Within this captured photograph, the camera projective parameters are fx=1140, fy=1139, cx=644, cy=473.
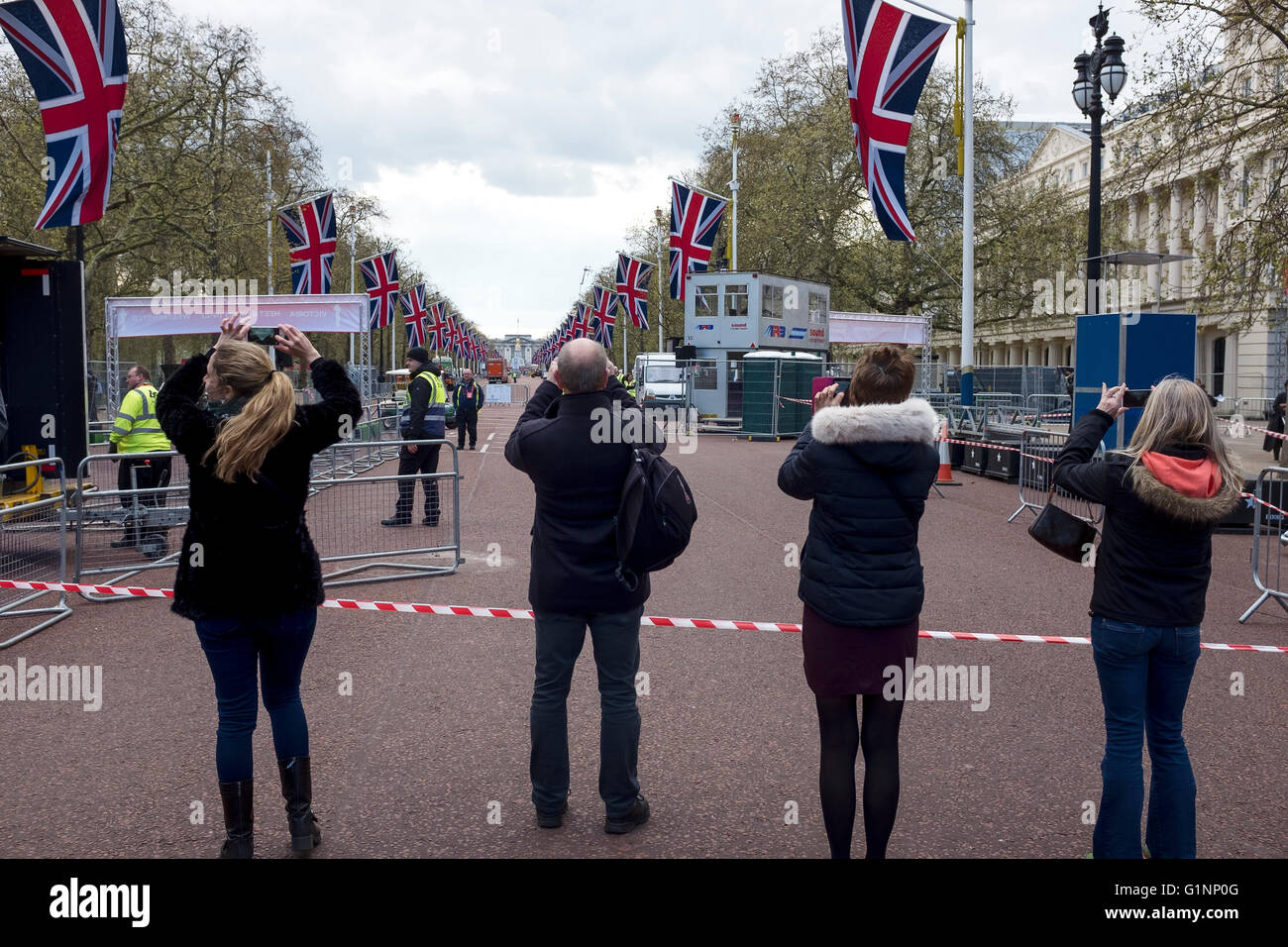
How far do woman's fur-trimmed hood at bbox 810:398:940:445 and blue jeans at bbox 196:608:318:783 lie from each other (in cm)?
190

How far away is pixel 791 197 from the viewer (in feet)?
139

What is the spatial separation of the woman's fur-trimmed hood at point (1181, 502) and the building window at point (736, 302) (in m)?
31.8

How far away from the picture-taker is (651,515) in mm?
4277

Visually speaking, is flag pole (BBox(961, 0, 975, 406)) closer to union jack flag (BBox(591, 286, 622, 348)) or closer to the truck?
the truck

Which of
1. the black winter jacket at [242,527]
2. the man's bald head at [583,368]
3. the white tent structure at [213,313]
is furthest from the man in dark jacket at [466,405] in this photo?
the black winter jacket at [242,527]

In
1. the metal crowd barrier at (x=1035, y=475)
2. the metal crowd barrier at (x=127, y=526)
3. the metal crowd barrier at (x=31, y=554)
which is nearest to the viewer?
the metal crowd barrier at (x=31, y=554)

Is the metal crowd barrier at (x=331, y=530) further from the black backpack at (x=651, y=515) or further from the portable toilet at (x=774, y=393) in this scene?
the portable toilet at (x=774, y=393)

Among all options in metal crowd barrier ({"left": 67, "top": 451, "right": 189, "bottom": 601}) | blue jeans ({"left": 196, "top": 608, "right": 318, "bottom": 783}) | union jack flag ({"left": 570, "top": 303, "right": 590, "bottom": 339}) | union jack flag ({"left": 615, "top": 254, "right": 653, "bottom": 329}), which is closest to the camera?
blue jeans ({"left": 196, "top": 608, "right": 318, "bottom": 783})

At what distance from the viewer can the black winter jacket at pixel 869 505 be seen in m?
Result: 3.84

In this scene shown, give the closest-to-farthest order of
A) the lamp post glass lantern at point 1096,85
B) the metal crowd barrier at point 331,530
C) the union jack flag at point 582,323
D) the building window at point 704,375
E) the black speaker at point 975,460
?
the metal crowd barrier at point 331,530 < the lamp post glass lantern at point 1096,85 < the black speaker at point 975,460 < the building window at point 704,375 < the union jack flag at point 582,323

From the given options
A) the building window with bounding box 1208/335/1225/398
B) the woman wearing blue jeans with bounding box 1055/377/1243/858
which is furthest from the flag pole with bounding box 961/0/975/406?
the building window with bounding box 1208/335/1225/398

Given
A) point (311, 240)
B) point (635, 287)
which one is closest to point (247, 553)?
point (311, 240)

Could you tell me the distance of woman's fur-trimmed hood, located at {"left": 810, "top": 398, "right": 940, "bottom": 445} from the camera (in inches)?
151

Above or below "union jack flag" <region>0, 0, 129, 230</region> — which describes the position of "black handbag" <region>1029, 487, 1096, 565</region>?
below
